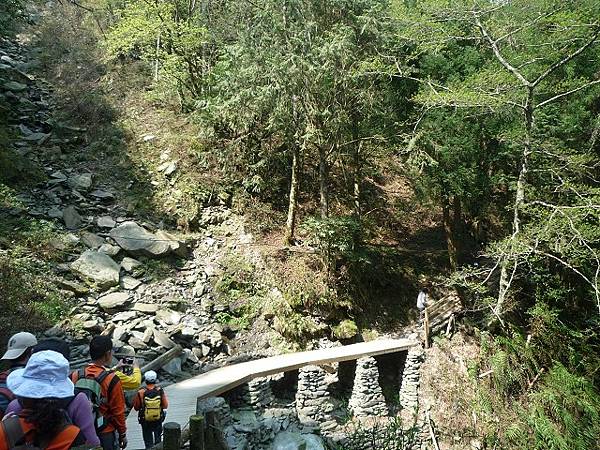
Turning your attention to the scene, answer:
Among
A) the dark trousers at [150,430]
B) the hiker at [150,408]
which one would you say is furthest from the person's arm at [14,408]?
the dark trousers at [150,430]

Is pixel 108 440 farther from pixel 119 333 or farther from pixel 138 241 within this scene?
pixel 138 241

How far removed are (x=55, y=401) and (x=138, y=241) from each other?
34.9 feet

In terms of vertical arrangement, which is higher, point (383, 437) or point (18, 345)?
point (18, 345)

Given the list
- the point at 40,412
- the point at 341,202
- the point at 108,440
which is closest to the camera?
the point at 40,412

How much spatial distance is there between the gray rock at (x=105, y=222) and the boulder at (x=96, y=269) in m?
1.50

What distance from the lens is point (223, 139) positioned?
50.8 ft

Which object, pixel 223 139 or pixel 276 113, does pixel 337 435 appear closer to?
pixel 276 113

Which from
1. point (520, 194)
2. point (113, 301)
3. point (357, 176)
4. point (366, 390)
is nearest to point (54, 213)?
point (113, 301)

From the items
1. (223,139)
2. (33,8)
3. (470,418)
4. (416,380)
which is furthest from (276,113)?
(33,8)

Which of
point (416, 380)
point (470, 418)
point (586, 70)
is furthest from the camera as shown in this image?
point (586, 70)

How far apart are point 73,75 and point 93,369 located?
19.1 metres

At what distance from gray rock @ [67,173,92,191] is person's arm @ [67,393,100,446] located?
12.5 m

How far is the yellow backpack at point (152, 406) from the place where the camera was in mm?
5320

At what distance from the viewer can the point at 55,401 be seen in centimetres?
228
